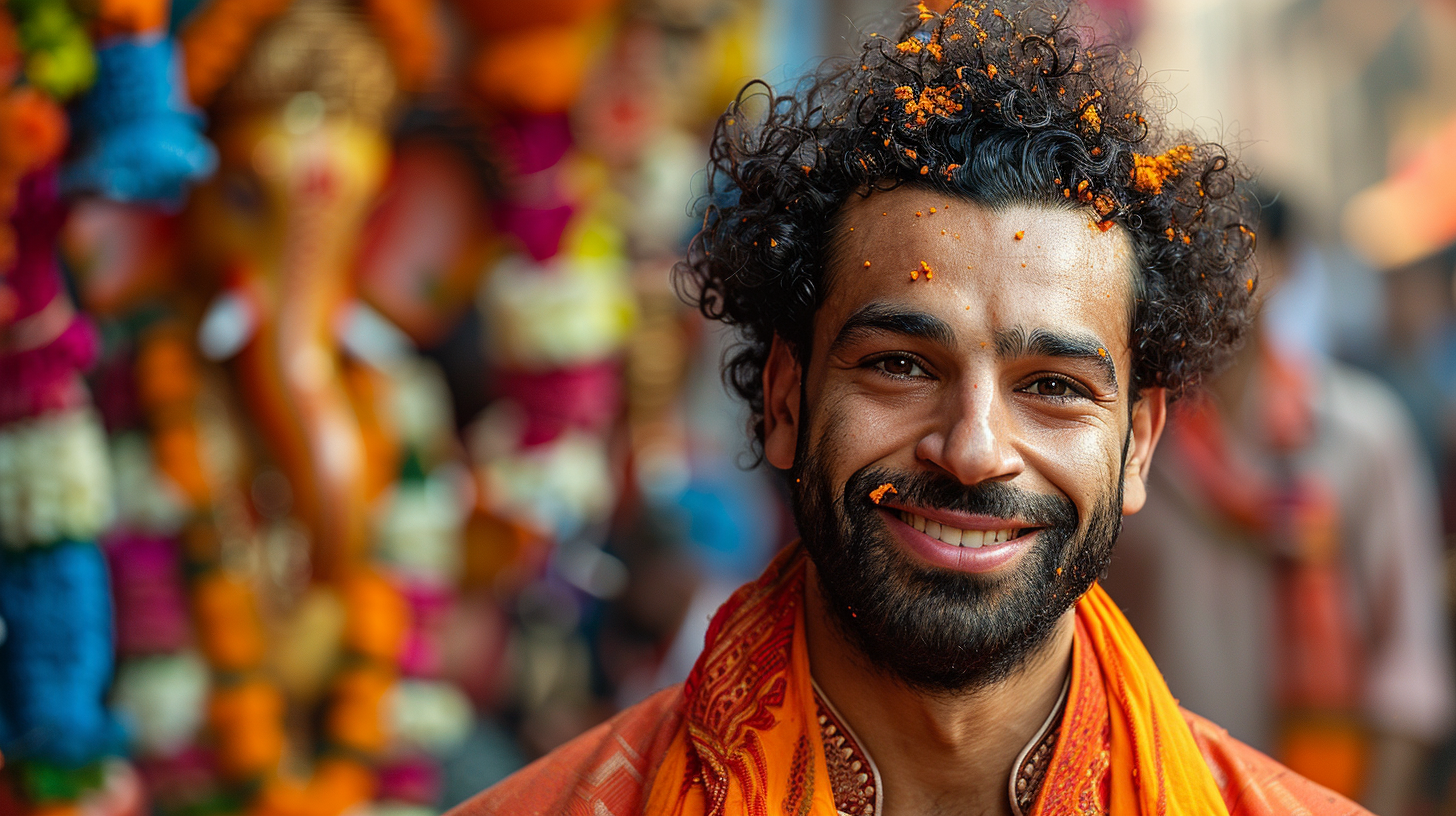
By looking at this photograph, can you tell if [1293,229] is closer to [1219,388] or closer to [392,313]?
[1219,388]

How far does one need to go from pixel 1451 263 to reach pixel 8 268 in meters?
5.79

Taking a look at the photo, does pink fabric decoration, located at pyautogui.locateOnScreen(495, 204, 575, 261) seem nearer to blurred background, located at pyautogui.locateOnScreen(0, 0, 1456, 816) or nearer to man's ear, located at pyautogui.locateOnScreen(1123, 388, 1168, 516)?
blurred background, located at pyautogui.locateOnScreen(0, 0, 1456, 816)

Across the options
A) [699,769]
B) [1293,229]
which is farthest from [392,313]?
[1293,229]

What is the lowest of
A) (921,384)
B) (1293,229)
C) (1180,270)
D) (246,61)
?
(921,384)

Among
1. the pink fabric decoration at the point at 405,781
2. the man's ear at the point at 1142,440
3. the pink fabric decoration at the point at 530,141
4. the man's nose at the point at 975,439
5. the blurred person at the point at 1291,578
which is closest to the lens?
the man's nose at the point at 975,439

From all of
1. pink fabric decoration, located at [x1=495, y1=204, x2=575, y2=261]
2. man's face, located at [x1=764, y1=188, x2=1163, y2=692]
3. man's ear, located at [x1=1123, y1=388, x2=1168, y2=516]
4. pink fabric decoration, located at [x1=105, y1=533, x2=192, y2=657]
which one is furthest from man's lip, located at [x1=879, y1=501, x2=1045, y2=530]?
pink fabric decoration, located at [x1=105, y1=533, x2=192, y2=657]

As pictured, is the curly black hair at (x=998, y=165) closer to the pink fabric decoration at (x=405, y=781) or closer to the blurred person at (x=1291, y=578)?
the pink fabric decoration at (x=405, y=781)

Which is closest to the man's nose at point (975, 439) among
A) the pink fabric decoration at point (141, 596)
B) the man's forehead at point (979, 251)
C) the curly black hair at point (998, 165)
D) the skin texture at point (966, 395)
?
the skin texture at point (966, 395)

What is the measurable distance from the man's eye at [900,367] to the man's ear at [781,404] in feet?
0.64

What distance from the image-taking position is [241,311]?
362 centimetres

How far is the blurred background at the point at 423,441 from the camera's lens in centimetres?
315

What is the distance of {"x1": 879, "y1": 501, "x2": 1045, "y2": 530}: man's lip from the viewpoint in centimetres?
170

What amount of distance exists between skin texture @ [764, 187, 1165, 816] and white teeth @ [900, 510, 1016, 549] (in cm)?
4

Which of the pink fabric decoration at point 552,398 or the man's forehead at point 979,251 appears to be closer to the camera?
the man's forehead at point 979,251
